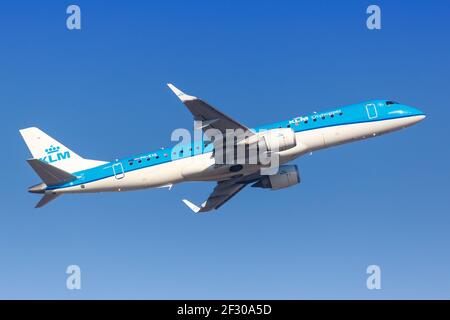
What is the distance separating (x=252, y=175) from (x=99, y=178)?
12355mm

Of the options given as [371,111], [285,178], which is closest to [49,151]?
[285,178]

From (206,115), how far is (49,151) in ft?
51.5

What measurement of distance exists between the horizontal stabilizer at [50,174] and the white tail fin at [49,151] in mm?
2742

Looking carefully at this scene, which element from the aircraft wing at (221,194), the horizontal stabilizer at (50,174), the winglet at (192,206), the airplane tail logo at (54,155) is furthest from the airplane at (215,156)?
the winglet at (192,206)

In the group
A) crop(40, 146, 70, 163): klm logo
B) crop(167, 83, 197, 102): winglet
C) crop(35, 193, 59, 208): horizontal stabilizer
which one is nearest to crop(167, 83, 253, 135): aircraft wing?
crop(167, 83, 197, 102): winglet

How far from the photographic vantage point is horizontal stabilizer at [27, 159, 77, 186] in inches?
2389

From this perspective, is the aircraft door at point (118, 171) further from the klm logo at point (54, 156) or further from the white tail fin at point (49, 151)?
the klm logo at point (54, 156)

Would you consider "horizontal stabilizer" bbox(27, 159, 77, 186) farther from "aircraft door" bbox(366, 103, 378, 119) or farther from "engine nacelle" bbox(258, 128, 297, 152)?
"aircraft door" bbox(366, 103, 378, 119)

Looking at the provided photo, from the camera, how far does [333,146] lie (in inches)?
2480

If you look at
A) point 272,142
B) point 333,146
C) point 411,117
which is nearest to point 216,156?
point 272,142

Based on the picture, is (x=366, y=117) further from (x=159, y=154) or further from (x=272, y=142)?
(x=159, y=154)

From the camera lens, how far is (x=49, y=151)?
218 ft

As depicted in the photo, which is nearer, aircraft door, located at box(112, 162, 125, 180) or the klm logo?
aircraft door, located at box(112, 162, 125, 180)

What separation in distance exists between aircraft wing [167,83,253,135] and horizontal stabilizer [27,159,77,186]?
11.6 metres
